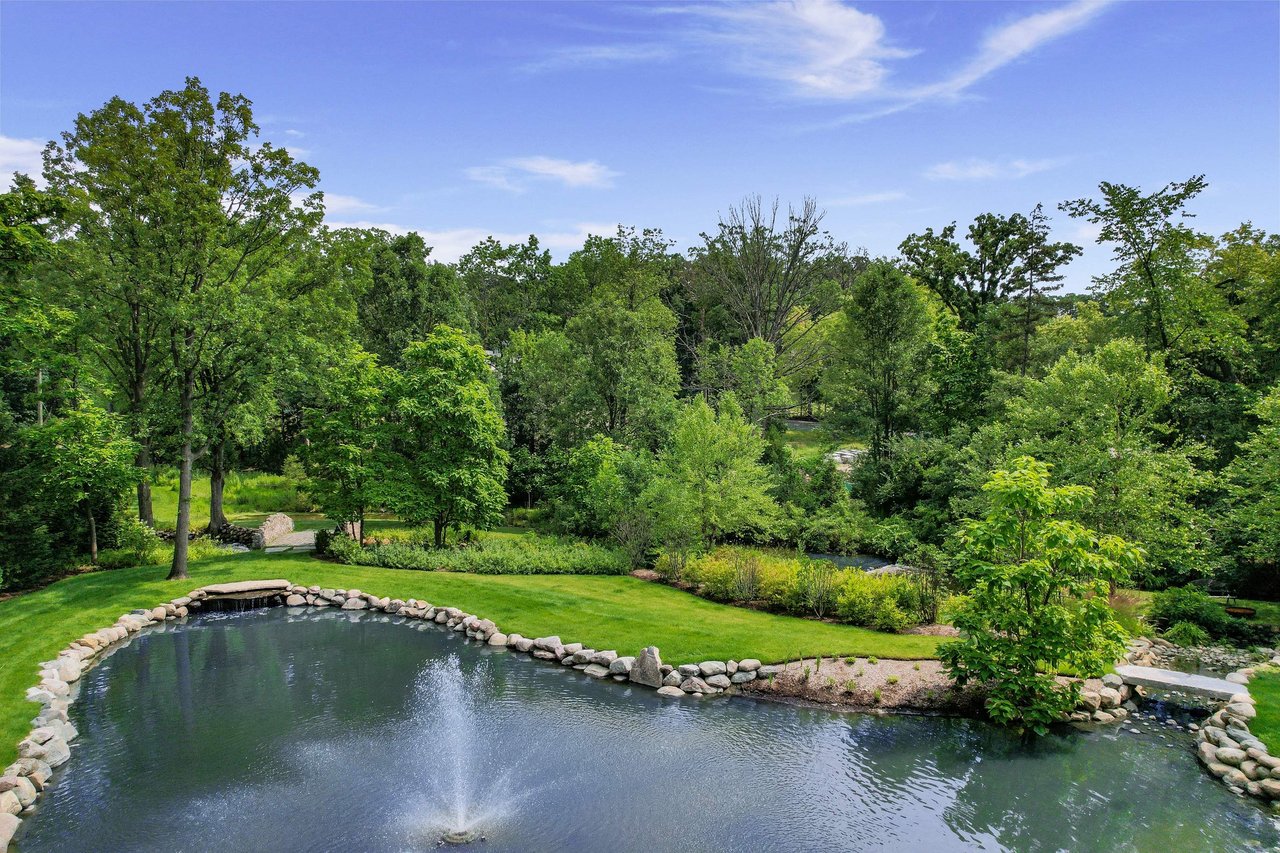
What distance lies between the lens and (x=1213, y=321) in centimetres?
2239

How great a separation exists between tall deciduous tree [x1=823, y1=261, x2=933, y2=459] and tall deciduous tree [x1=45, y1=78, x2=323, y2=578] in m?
21.1

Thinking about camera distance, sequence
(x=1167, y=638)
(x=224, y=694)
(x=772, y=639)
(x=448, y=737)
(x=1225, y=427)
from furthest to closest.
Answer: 1. (x=1225, y=427)
2. (x=1167, y=638)
3. (x=772, y=639)
4. (x=224, y=694)
5. (x=448, y=737)

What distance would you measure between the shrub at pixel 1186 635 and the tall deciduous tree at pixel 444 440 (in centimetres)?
1780

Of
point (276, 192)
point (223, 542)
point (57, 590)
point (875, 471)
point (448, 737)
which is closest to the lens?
point (448, 737)

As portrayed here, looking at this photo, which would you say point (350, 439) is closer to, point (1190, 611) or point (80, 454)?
point (80, 454)

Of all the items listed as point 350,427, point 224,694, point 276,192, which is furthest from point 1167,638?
point 276,192

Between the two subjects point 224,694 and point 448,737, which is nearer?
point 448,737

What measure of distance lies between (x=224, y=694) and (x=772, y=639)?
10.3m

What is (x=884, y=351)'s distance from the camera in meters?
29.0

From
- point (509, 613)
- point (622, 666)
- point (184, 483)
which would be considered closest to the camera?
point (622, 666)

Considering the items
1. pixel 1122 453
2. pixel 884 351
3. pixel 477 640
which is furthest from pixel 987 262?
pixel 477 640

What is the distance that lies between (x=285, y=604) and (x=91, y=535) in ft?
22.2

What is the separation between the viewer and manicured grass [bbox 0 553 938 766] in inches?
519

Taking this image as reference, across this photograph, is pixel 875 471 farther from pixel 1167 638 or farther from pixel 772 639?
pixel 772 639
